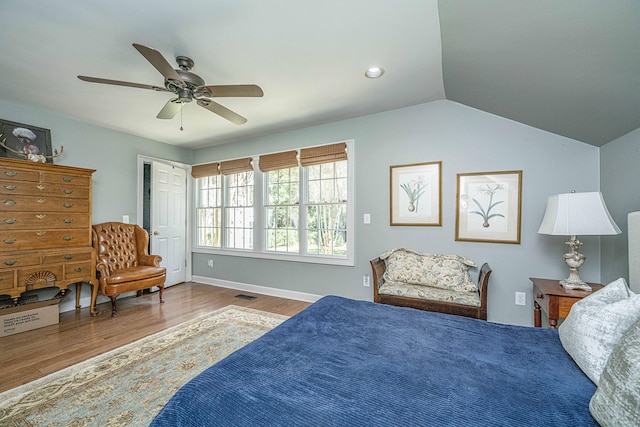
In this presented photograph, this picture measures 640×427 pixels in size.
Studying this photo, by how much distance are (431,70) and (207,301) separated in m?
3.94

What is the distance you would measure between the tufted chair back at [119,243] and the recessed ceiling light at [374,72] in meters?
3.82

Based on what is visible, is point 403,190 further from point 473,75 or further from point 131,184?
point 131,184

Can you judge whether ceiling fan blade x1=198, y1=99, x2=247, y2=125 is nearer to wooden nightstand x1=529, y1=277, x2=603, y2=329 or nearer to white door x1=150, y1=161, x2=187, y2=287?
white door x1=150, y1=161, x2=187, y2=287

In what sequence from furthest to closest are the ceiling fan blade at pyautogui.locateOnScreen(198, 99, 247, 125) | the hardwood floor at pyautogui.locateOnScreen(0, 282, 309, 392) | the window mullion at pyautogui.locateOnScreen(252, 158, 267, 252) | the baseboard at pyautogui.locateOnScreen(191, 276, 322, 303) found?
the window mullion at pyautogui.locateOnScreen(252, 158, 267, 252)
the baseboard at pyautogui.locateOnScreen(191, 276, 322, 303)
the ceiling fan blade at pyautogui.locateOnScreen(198, 99, 247, 125)
the hardwood floor at pyautogui.locateOnScreen(0, 282, 309, 392)

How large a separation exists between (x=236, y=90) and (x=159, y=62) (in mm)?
547

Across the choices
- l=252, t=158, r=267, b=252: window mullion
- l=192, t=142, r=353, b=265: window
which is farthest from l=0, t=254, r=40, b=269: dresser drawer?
l=252, t=158, r=267, b=252: window mullion

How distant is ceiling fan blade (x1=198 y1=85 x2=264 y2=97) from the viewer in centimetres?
210

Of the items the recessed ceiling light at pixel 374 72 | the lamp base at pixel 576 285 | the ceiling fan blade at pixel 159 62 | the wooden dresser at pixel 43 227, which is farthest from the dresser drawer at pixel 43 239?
the lamp base at pixel 576 285

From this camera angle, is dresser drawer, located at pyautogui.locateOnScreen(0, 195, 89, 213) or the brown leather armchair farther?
the brown leather armchair

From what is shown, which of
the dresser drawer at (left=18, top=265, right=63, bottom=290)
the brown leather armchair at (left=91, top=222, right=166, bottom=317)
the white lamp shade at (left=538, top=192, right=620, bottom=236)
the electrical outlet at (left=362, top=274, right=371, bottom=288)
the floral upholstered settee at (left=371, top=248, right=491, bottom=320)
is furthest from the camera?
the electrical outlet at (left=362, top=274, right=371, bottom=288)

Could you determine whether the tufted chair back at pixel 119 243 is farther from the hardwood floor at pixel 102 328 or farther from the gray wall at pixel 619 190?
the gray wall at pixel 619 190

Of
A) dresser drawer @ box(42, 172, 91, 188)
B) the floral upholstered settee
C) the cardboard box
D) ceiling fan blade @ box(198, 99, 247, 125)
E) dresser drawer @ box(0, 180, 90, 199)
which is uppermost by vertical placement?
ceiling fan blade @ box(198, 99, 247, 125)

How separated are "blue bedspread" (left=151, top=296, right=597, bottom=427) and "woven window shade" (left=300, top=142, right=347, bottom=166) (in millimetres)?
2590

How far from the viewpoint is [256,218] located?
4.45m
